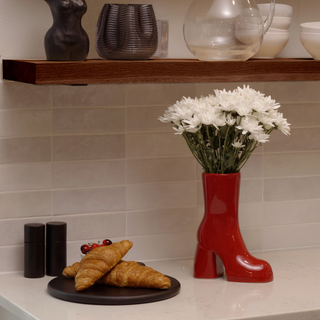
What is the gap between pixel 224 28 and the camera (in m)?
1.48

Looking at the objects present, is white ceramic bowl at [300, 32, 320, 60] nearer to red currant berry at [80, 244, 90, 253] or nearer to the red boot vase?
the red boot vase

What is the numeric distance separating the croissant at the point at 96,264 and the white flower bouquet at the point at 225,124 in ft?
1.11

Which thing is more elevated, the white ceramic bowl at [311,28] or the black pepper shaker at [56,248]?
the white ceramic bowl at [311,28]

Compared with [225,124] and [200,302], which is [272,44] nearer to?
[225,124]

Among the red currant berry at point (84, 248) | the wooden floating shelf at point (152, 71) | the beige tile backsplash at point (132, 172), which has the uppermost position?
the wooden floating shelf at point (152, 71)

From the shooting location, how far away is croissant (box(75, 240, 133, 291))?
1423 mm

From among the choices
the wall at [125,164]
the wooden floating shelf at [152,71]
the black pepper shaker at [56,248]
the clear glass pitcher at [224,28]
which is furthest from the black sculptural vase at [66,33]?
the black pepper shaker at [56,248]

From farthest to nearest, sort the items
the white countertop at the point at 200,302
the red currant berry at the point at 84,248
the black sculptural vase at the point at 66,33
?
the red currant berry at the point at 84,248 → the black sculptural vase at the point at 66,33 → the white countertop at the point at 200,302

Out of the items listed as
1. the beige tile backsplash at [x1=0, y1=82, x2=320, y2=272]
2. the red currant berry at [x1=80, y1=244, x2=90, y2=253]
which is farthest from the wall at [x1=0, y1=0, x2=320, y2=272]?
the red currant berry at [x1=80, y1=244, x2=90, y2=253]

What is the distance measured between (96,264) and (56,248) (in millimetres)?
225

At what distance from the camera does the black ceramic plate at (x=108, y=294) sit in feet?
4.56

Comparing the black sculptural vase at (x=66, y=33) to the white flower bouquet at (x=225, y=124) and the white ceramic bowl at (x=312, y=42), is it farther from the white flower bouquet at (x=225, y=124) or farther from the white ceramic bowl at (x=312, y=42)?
the white ceramic bowl at (x=312, y=42)

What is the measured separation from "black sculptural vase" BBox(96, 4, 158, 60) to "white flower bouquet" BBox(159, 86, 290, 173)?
0.19m

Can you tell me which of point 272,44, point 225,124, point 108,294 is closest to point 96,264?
point 108,294
